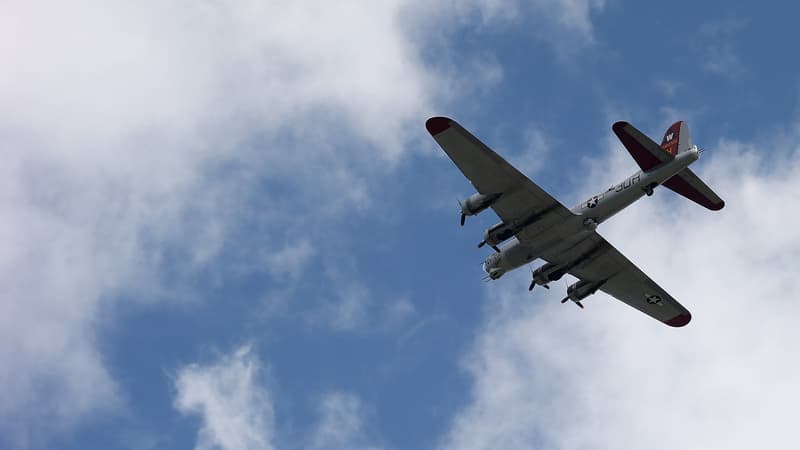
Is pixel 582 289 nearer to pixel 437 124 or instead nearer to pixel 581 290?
pixel 581 290

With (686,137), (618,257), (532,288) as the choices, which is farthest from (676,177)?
(532,288)

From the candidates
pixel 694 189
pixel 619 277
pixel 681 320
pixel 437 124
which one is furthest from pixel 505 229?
pixel 681 320

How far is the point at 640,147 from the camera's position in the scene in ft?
188

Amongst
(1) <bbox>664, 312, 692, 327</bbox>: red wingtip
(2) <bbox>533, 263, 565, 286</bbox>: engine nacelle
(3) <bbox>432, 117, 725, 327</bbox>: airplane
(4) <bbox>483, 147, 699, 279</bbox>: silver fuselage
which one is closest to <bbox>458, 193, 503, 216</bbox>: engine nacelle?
(3) <bbox>432, 117, 725, 327</bbox>: airplane

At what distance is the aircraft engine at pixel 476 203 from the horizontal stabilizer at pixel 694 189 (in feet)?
31.7

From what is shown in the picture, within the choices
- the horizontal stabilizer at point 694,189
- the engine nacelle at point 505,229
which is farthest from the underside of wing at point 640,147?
the engine nacelle at point 505,229

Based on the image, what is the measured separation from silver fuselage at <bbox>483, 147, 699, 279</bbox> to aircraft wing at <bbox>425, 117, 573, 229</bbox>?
1.10 meters

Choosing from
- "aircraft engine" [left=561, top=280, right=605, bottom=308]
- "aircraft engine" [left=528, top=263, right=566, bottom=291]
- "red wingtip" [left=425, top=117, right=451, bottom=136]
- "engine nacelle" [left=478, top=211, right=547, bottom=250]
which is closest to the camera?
"red wingtip" [left=425, top=117, right=451, bottom=136]

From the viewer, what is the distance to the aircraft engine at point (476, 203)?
5794 centimetres

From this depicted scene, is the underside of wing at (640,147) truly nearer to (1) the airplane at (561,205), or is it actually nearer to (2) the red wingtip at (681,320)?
(1) the airplane at (561,205)

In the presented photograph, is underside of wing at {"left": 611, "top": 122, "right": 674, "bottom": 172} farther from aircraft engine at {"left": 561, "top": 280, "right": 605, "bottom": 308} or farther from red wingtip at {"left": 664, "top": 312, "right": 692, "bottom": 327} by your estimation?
red wingtip at {"left": 664, "top": 312, "right": 692, "bottom": 327}

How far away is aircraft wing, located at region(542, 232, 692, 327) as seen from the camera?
63125mm

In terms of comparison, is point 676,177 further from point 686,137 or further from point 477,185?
point 477,185

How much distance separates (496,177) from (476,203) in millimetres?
1836
